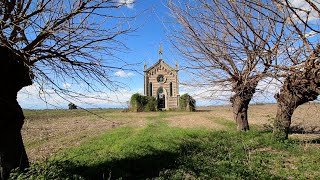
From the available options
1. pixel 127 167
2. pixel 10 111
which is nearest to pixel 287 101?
pixel 127 167

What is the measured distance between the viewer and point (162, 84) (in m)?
58.8

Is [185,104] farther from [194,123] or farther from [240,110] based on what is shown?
[240,110]

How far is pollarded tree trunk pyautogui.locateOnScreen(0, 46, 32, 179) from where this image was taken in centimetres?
644

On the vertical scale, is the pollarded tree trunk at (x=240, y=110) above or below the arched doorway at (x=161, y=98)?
below

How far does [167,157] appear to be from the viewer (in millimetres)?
10789

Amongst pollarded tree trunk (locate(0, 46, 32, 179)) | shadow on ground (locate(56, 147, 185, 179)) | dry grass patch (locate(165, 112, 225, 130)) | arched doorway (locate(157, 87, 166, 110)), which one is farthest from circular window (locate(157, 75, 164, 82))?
pollarded tree trunk (locate(0, 46, 32, 179))

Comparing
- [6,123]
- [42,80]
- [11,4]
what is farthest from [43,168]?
[11,4]

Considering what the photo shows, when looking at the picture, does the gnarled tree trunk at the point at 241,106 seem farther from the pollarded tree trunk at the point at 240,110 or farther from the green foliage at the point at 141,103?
the green foliage at the point at 141,103

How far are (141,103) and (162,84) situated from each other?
911 cm

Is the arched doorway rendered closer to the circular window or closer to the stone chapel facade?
the stone chapel facade

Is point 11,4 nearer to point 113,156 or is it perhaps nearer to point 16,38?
point 16,38

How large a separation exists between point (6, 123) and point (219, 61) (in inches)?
346

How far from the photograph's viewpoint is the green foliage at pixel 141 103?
50.3 metres

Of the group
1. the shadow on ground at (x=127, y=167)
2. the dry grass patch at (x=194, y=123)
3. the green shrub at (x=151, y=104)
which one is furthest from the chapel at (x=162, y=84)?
the shadow on ground at (x=127, y=167)
